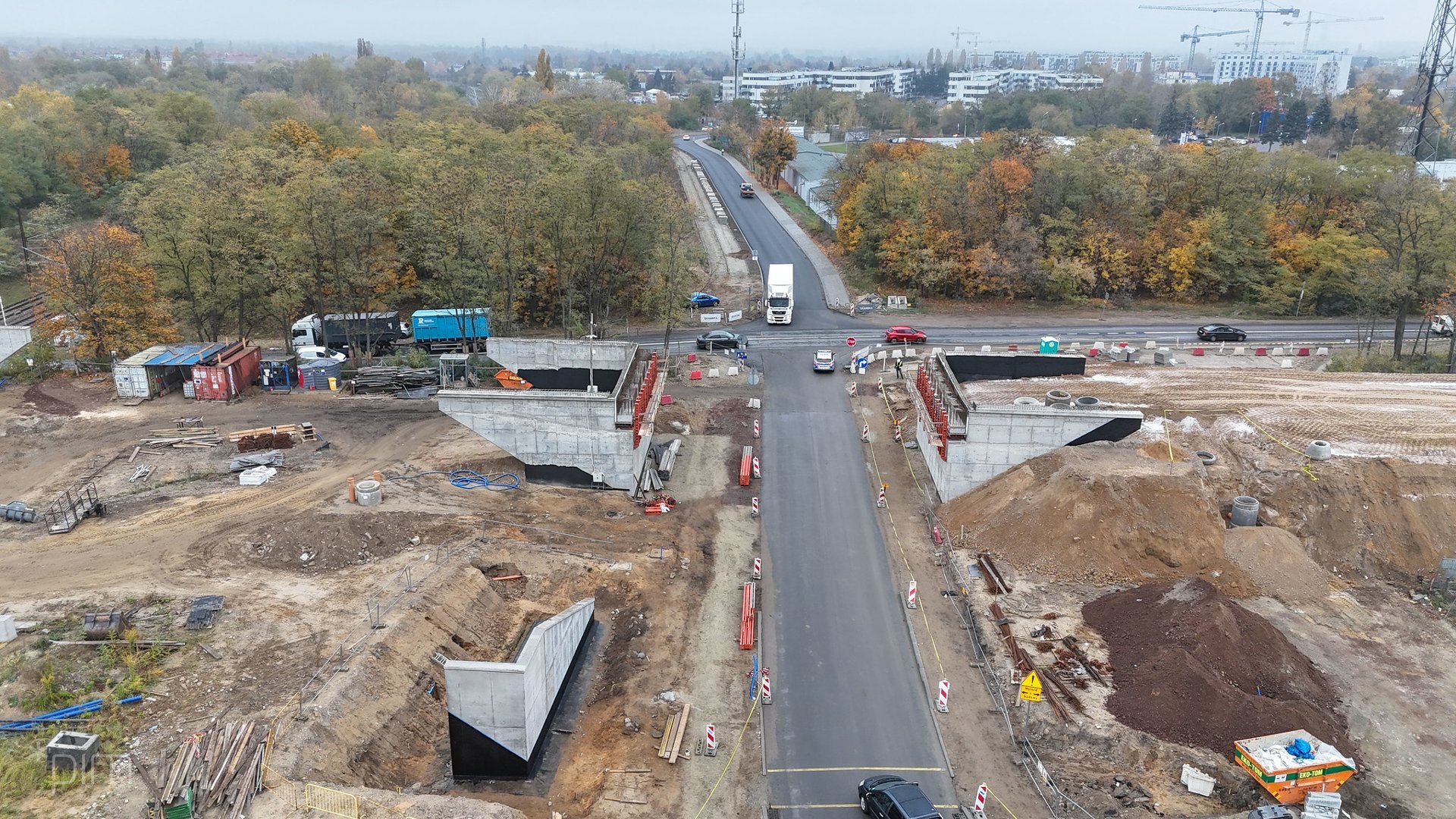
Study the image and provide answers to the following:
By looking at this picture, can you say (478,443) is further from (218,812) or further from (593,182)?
(218,812)

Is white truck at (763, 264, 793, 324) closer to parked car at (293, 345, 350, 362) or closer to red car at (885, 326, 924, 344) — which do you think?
red car at (885, 326, 924, 344)

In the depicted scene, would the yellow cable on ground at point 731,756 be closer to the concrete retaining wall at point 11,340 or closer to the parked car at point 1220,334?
the parked car at point 1220,334

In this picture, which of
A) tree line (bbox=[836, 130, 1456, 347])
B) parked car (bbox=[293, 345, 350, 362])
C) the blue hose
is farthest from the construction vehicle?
tree line (bbox=[836, 130, 1456, 347])

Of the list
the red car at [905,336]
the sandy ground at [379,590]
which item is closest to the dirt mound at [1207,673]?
the sandy ground at [379,590]

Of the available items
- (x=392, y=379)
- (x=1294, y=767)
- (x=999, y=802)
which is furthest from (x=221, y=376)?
(x=1294, y=767)

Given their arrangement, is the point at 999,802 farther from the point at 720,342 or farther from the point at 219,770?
the point at 720,342

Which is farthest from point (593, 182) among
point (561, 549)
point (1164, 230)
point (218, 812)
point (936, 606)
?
point (1164, 230)
